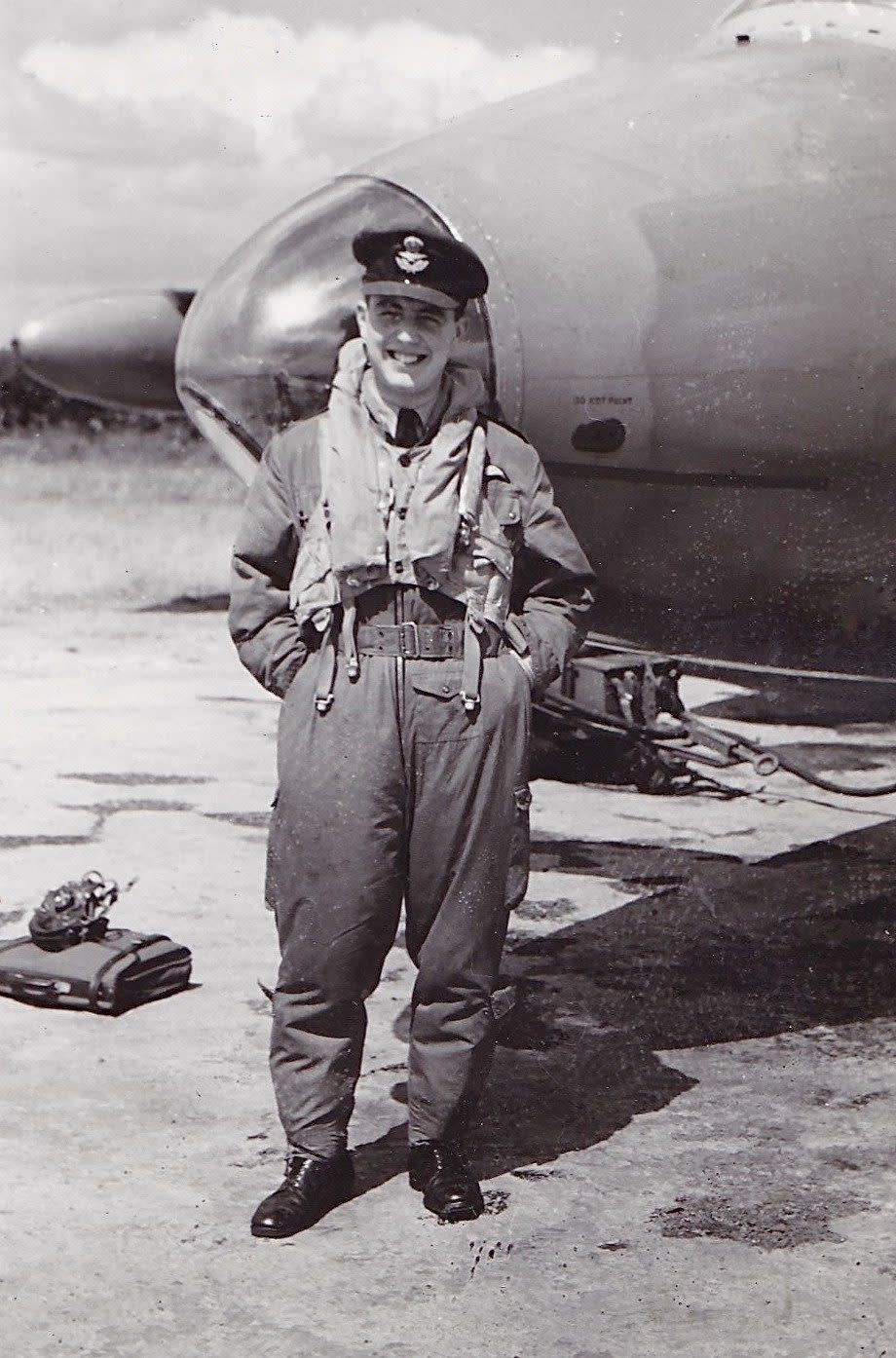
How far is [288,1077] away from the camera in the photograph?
3.21m

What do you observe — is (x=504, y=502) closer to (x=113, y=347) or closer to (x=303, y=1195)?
(x=303, y=1195)

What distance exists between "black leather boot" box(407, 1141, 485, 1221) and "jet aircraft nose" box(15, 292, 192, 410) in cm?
788

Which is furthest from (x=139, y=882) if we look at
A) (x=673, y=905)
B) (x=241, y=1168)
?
(x=241, y=1168)

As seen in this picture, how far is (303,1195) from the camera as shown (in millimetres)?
3135

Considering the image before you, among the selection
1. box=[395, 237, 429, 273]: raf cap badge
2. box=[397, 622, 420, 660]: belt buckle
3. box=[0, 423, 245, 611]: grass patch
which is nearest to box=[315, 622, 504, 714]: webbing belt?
box=[397, 622, 420, 660]: belt buckle

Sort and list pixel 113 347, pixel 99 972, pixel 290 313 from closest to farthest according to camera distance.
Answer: pixel 290 313
pixel 99 972
pixel 113 347

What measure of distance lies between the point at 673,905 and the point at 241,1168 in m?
2.24

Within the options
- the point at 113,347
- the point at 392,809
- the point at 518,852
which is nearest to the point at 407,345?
the point at 392,809

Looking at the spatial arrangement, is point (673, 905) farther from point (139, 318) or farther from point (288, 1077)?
point (139, 318)

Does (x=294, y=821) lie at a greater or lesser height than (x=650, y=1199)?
greater

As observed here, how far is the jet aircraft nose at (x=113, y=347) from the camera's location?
10.8 meters

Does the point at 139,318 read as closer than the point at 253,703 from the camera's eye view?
No

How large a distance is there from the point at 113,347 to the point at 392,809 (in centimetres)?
822

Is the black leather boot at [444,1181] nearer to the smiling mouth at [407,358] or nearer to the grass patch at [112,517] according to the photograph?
the smiling mouth at [407,358]
